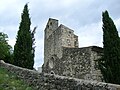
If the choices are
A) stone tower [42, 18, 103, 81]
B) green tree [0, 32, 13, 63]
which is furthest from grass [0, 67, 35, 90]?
stone tower [42, 18, 103, 81]

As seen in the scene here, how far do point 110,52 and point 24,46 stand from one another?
6605 mm

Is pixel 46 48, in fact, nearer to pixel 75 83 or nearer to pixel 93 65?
pixel 93 65

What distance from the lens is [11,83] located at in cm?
1166

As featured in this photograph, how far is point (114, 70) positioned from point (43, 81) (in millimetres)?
7777

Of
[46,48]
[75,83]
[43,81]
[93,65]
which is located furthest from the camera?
[46,48]

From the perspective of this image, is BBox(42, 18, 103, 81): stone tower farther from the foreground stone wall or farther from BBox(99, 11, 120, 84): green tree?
the foreground stone wall

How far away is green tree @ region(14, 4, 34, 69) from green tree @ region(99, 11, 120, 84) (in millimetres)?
5282

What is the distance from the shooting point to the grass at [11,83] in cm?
1100

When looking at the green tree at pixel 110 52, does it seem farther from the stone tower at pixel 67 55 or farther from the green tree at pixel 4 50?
the green tree at pixel 4 50

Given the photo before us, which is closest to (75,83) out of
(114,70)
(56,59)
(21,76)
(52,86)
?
(52,86)

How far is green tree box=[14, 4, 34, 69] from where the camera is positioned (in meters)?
20.4

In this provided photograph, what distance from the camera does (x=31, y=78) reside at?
11.9 meters

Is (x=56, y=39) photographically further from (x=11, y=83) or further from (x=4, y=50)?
(x=11, y=83)

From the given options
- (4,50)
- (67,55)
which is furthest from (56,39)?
(4,50)
